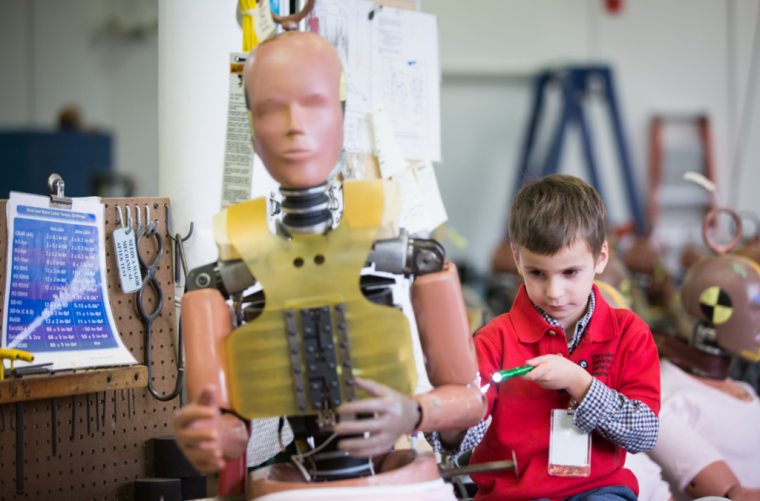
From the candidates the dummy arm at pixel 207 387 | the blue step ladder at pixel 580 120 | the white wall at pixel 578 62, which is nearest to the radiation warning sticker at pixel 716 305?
the dummy arm at pixel 207 387

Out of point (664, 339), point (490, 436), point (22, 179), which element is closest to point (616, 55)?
point (664, 339)

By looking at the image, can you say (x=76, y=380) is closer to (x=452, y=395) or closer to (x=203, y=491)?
(x=203, y=491)

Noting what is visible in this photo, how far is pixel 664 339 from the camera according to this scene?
221 centimetres

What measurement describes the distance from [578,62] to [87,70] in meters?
4.86

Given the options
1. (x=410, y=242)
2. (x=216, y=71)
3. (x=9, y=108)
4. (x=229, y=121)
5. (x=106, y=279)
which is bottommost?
(x=106, y=279)

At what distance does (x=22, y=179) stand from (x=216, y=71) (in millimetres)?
4134

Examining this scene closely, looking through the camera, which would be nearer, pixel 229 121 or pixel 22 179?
pixel 229 121

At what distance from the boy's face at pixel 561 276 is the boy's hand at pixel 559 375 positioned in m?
0.14

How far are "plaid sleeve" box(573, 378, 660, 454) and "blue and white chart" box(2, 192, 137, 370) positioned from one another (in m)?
1.02

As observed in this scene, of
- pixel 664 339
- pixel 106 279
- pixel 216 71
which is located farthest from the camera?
pixel 664 339

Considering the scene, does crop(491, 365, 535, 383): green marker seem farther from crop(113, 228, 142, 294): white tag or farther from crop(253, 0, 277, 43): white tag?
crop(113, 228, 142, 294): white tag

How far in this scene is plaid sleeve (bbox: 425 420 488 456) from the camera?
120 centimetres

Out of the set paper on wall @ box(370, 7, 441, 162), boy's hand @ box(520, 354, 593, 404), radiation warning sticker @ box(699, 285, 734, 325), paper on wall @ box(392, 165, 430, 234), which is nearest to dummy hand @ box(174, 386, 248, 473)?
boy's hand @ box(520, 354, 593, 404)

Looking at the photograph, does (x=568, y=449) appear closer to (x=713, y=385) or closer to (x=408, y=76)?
(x=713, y=385)
